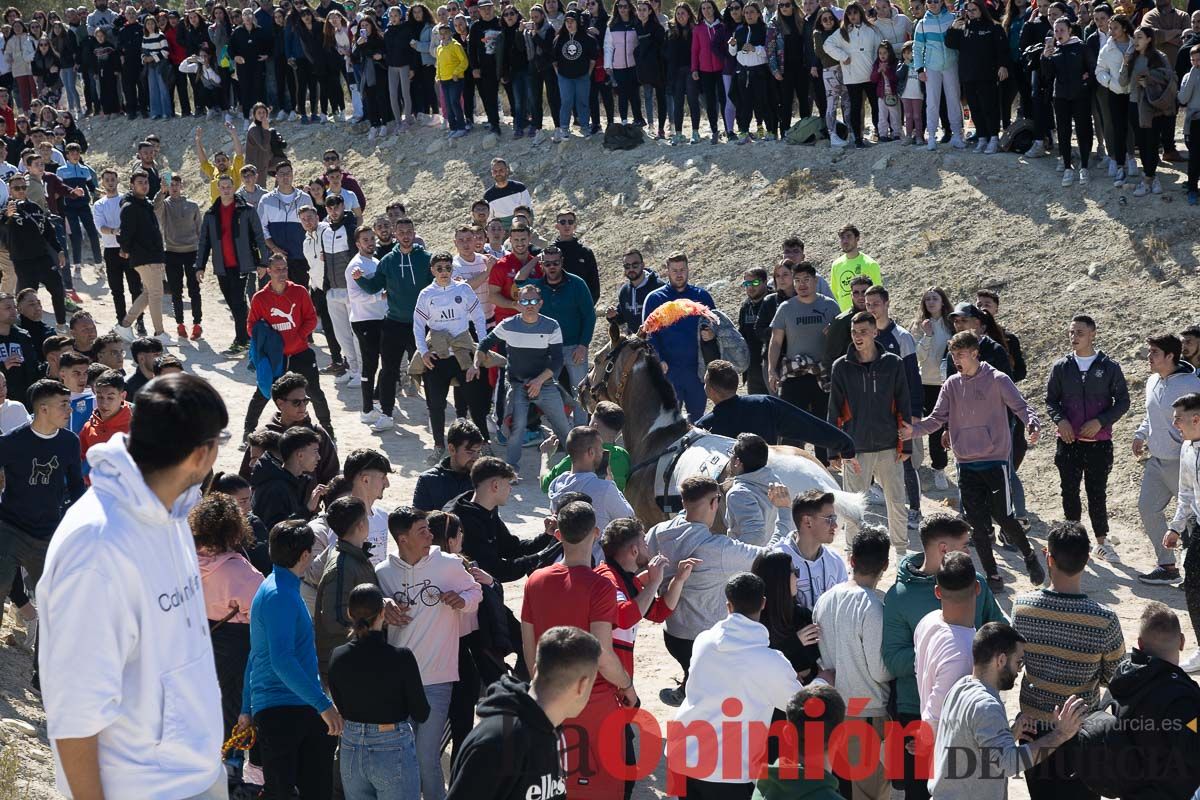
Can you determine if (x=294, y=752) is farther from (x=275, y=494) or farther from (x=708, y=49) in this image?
(x=708, y=49)

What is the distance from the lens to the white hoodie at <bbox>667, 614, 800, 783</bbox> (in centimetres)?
555

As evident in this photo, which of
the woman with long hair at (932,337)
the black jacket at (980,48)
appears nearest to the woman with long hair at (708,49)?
the black jacket at (980,48)

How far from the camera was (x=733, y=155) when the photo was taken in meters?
18.8

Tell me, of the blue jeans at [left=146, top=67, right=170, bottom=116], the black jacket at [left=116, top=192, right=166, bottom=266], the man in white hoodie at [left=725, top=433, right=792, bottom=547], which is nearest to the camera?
the man in white hoodie at [left=725, top=433, right=792, bottom=547]

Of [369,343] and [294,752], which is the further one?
[369,343]

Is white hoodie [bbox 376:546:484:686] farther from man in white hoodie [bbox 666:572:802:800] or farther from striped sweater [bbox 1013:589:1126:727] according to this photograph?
striped sweater [bbox 1013:589:1126:727]

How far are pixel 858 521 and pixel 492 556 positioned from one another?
8.13 feet

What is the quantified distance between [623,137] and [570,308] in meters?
7.76

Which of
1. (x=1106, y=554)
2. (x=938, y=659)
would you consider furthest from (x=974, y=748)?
(x=1106, y=554)

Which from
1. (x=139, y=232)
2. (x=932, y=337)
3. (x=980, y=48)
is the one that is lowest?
(x=932, y=337)

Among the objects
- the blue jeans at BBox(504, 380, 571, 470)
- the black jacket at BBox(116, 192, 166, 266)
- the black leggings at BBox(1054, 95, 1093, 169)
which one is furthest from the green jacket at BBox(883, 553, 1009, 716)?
the black jacket at BBox(116, 192, 166, 266)

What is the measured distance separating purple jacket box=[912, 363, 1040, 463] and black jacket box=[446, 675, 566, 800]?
20.0 feet

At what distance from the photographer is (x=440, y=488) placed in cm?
802

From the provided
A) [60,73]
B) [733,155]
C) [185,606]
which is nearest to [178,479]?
[185,606]
